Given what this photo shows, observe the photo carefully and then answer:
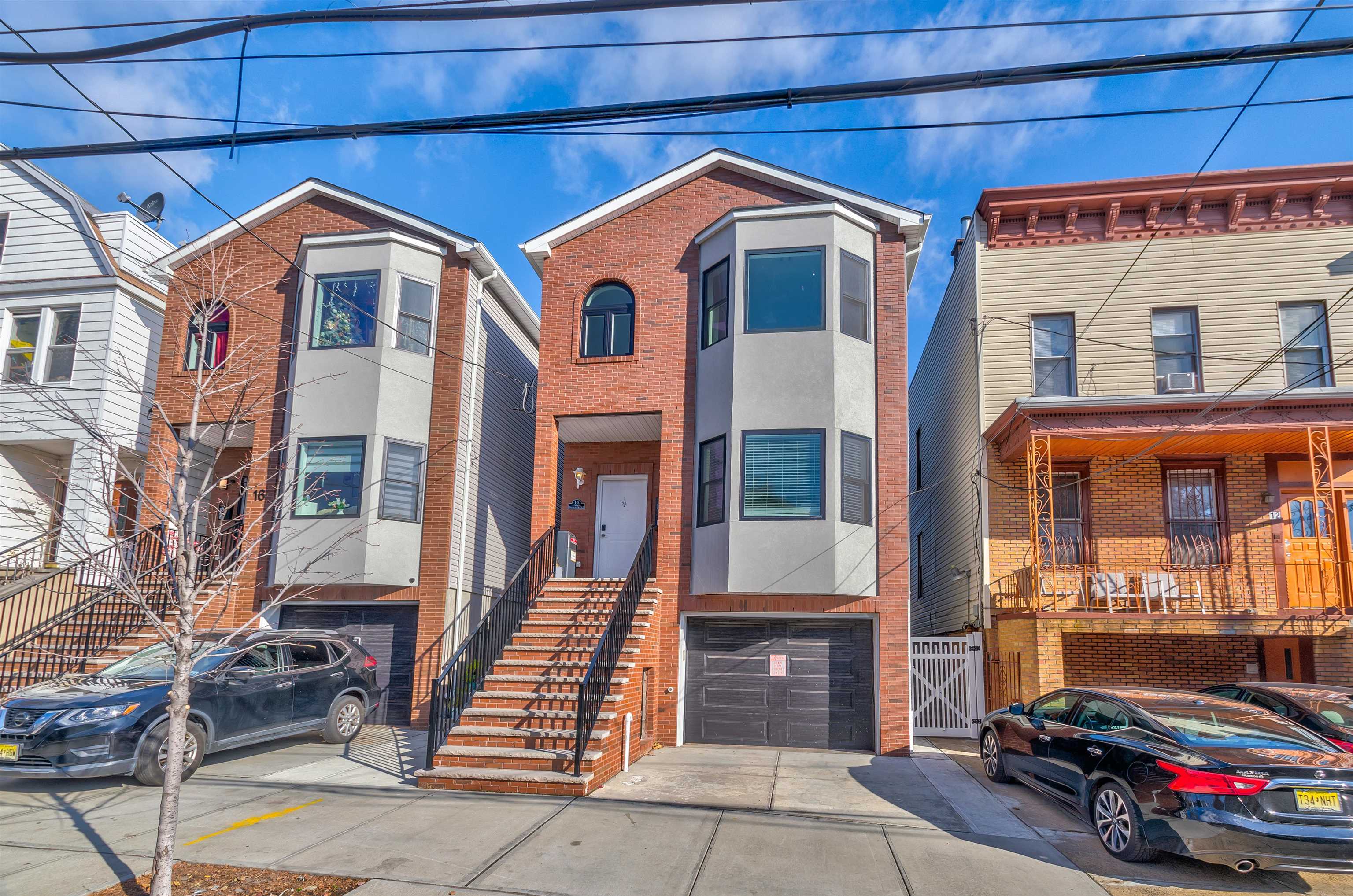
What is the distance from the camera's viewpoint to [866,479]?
13.5m

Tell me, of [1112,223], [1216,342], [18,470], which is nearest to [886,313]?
[1112,223]

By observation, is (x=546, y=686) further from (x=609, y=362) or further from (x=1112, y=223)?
(x=1112, y=223)

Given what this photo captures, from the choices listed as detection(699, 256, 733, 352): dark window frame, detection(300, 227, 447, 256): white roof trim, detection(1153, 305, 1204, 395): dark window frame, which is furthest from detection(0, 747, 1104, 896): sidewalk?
detection(300, 227, 447, 256): white roof trim

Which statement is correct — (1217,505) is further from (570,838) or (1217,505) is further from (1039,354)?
(570,838)

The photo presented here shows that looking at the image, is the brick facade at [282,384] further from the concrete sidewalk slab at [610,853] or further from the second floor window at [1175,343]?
the second floor window at [1175,343]

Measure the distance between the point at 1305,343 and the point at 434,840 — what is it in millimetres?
16293

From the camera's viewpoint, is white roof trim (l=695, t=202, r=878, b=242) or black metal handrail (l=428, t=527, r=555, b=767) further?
white roof trim (l=695, t=202, r=878, b=242)

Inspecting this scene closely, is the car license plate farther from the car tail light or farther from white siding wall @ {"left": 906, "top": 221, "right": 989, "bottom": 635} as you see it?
white siding wall @ {"left": 906, "top": 221, "right": 989, "bottom": 635}

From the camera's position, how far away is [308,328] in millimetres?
15688

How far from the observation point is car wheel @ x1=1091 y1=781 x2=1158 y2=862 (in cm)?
724

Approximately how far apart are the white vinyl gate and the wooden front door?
516 centimetres

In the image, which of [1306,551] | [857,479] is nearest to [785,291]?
[857,479]

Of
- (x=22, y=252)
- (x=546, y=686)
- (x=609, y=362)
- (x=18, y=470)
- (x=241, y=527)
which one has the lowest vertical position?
(x=546, y=686)

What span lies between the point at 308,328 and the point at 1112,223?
1483cm
